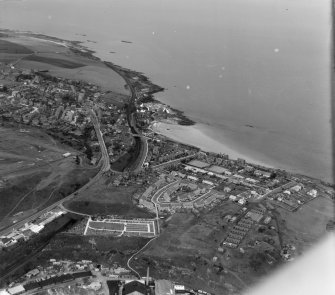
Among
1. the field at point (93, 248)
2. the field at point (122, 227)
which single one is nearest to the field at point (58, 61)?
the field at point (122, 227)

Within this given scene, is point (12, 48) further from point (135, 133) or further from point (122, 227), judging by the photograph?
point (122, 227)

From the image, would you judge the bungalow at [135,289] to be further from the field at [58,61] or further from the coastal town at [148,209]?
the field at [58,61]

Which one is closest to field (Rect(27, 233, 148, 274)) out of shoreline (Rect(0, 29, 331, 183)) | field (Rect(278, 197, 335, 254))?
field (Rect(278, 197, 335, 254))

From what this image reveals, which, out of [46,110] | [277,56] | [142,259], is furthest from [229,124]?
[277,56]

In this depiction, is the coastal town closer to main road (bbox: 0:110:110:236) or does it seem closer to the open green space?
main road (bbox: 0:110:110:236)

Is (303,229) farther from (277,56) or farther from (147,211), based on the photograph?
(277,56)

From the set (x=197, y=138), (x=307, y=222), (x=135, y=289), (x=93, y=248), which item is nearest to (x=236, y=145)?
(x=197, y=138)

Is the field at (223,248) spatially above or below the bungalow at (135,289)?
below
